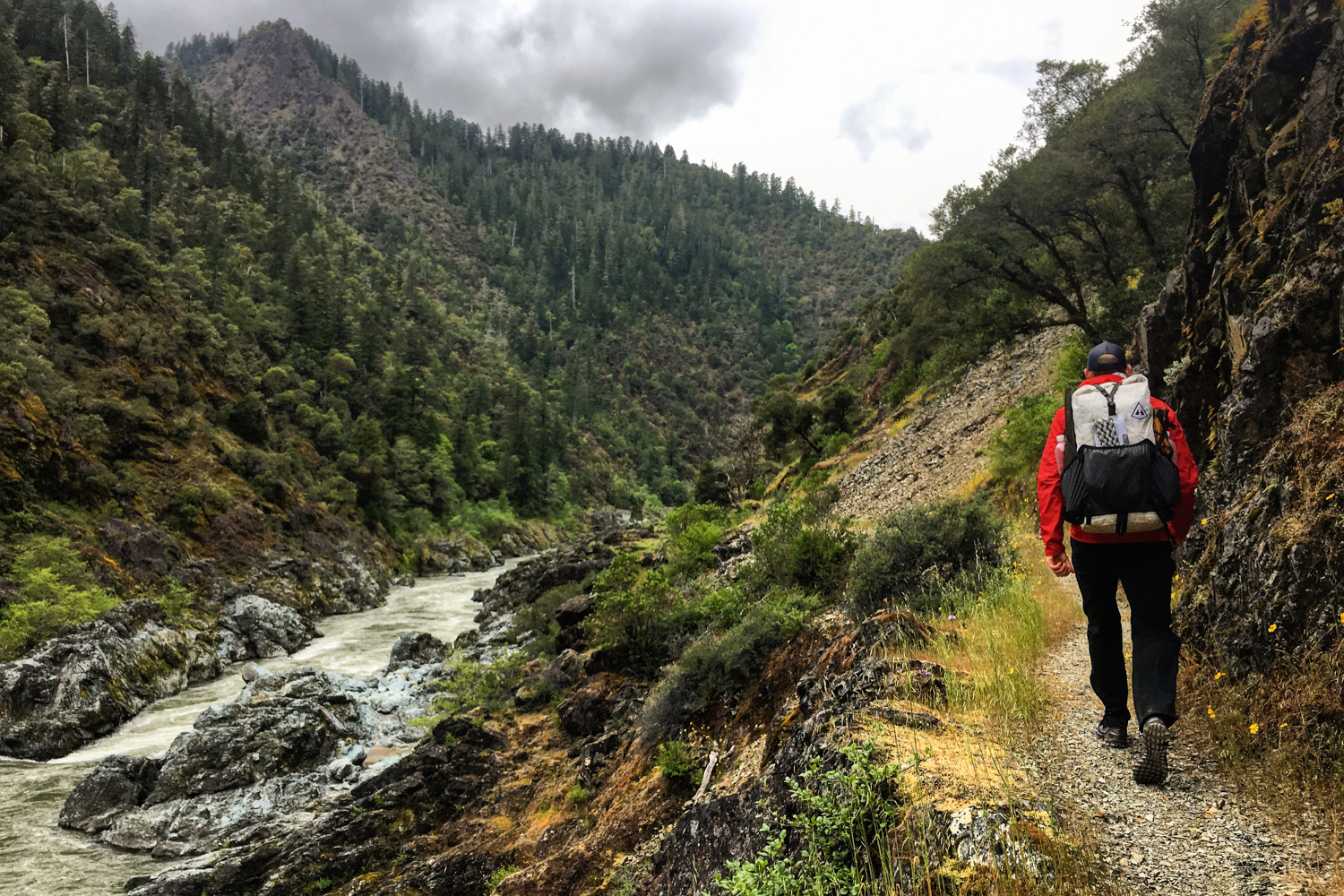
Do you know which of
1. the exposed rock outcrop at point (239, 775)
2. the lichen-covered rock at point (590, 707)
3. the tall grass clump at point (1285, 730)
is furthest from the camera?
the exposed rock outcrop at point (239, 775)

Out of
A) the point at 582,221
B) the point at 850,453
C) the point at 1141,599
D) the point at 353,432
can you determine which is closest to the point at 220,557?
the point at 353,432

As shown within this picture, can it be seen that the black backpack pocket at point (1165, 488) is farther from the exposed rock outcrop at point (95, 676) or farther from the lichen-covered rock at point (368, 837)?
the exposed rock outcrop at point (95, 676)

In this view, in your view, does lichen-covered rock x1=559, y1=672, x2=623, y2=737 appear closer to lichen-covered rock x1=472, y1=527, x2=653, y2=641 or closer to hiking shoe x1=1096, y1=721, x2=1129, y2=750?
hiking shoe x1=1096, y1=721, x2=1129, y2=750

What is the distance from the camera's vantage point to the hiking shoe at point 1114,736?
4008 mm

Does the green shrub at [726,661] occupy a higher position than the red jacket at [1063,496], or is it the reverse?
the red jacket at [1063,496]

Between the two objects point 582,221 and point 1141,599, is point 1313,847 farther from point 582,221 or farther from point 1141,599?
point 582,221

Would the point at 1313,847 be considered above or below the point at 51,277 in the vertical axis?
below

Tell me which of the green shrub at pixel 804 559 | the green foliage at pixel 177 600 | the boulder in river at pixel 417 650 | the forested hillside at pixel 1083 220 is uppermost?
the forested hillside at pixel 1083 220

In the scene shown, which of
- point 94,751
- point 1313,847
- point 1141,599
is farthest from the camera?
point 94,751

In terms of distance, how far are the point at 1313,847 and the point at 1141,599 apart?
1.40 meters

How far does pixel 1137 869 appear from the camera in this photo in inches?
114

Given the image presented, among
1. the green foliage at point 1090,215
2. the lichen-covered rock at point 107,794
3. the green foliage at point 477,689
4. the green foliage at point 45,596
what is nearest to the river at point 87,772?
the lichen-covered rock at point 107,794

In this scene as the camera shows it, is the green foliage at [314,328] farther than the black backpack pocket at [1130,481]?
Yes

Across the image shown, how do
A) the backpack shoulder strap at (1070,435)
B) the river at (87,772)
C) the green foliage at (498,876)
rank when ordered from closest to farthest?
the backpack shoulder strap at (1070,435), the green foliage at (498,876), the river at (87,772)
